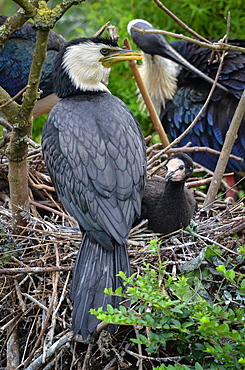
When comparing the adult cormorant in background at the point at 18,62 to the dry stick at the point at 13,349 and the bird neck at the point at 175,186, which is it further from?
the dry stick at the point at 13,349

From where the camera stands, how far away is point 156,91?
5.94m

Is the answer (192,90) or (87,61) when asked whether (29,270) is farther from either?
(192,90)

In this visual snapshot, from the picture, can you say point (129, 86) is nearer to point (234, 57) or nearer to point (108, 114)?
point (234, 57)

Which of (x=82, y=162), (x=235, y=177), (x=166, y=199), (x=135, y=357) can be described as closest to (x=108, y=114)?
(x=82, y=162)

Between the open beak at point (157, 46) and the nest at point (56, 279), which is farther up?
the open beak at point (157, 46)

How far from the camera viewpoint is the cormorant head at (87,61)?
3391 mm

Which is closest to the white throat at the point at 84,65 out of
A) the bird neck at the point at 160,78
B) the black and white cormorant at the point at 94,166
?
the black and white cormorant at the point at 94,166

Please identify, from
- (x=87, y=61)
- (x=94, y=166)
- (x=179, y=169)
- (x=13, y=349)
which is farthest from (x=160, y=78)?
(x=13, y=349)

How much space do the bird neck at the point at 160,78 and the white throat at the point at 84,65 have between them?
7.99 ft

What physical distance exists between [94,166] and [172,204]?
640 mm

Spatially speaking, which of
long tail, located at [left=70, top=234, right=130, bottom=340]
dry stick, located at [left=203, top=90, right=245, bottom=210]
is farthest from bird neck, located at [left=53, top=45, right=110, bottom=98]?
long tail, located at [left=70, top=234, right=130, bottom=340]

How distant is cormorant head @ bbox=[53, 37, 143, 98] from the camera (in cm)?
339

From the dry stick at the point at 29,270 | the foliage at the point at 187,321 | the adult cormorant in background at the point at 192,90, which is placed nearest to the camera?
the foliage at the point at 187,321

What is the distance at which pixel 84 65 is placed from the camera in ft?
11.2
